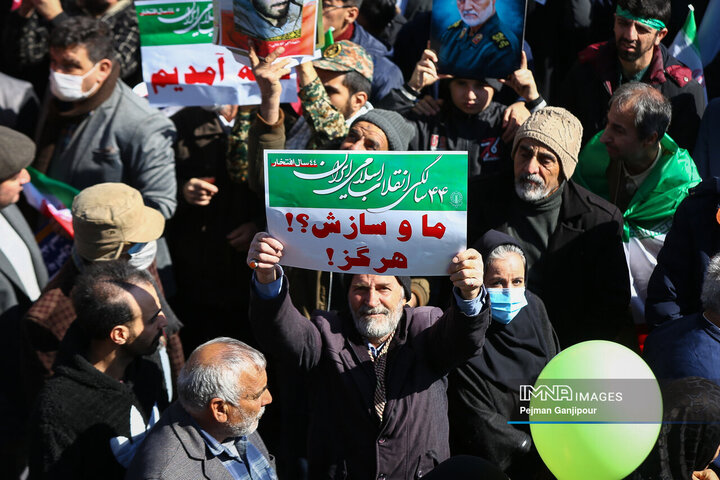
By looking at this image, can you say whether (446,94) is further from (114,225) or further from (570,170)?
(114,225)

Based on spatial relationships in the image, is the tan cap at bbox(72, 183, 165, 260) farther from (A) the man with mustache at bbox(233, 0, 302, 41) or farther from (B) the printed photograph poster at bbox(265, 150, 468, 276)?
(B) the printed photograph poster at bbox(265, 150, 468, 276)

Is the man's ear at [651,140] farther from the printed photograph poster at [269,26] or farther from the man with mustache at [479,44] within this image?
the printed photograph poster at [269,26]

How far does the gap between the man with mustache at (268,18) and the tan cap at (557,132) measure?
4.40 ft

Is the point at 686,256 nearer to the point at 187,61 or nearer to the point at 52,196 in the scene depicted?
the point at 187,61

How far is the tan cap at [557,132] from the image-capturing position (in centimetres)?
499

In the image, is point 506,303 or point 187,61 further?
point 187,61

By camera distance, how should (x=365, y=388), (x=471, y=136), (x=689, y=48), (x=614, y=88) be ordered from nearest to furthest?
(x=365, y=388) → (x=471, y=136) → (x=614, y=88) → (x=689, y=48)

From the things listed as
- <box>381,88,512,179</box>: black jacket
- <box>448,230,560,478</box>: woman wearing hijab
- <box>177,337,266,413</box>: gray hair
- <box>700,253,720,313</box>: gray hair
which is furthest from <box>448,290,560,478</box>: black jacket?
<box>381,88,512,179</box>: black jacket

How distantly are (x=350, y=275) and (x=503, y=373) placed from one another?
873 millimetres

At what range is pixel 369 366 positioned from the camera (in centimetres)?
398

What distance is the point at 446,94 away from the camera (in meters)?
5.76

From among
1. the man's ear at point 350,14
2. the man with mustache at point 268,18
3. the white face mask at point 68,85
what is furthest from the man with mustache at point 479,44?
the white face mask at point 68,85

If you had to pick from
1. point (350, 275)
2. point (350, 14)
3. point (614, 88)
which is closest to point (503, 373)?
point (350, 275)

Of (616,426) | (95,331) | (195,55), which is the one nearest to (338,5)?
(195,55)
